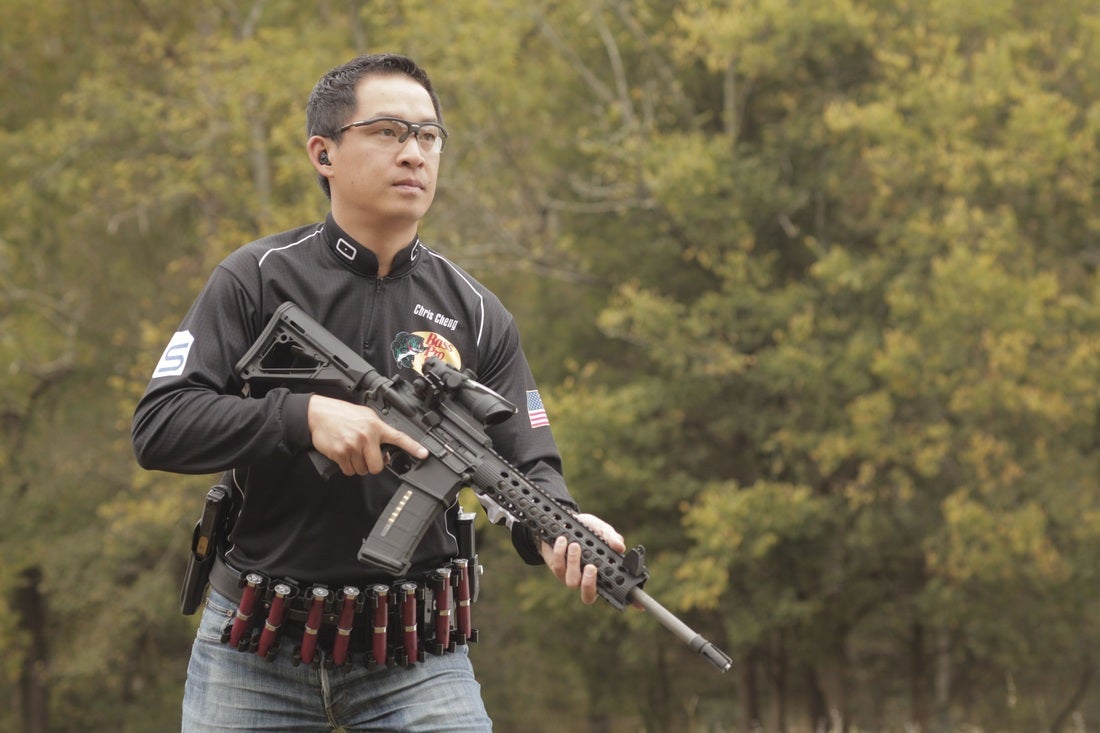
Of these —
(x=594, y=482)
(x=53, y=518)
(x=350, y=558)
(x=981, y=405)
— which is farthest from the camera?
(x=53, y=518)

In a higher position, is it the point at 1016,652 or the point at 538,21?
the point at 538,21

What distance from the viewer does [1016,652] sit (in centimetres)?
2161

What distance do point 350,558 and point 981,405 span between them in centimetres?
1601

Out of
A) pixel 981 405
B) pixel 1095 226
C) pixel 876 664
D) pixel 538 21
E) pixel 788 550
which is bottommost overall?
pixel 876 664

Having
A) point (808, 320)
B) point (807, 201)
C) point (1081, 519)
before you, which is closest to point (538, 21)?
point (807, 201)

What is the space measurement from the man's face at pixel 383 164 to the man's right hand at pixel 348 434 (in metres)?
0.60

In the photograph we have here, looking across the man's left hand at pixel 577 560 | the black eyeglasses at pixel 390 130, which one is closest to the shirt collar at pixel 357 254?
the black eyeglasses at pixel 390 130

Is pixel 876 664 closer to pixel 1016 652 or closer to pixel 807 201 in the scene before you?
pixel 1016 652

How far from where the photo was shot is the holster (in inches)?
149

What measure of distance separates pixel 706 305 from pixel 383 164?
53.2ft

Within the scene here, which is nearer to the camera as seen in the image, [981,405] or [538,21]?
[981,405]

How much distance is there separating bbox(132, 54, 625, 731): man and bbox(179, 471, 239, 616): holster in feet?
0.14

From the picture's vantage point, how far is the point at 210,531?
12.5 feet

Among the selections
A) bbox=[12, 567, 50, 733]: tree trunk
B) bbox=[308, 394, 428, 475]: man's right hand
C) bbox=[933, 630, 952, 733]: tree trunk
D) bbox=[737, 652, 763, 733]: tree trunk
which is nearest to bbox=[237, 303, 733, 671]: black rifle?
Result: bbox=[308, 394, 428, 475]: man's right hand
